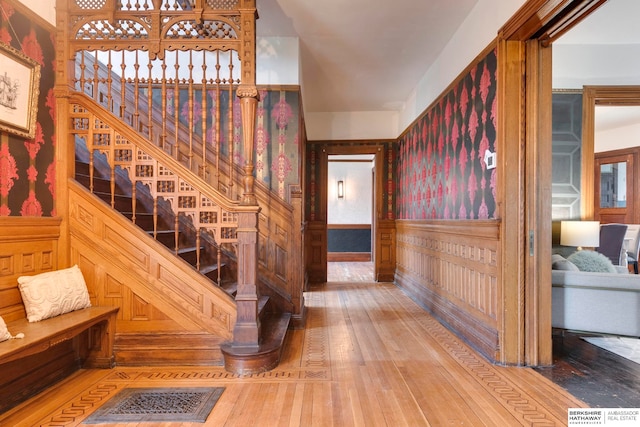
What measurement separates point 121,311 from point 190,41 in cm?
234

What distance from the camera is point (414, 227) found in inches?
221

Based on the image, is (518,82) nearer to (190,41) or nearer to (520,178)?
(520,178)

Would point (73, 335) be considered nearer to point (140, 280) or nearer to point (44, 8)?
point (140, 280)

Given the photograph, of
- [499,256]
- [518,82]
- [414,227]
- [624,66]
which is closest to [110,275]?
[499,256]

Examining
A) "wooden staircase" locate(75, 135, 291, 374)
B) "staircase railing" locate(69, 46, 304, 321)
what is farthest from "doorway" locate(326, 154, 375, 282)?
"wooden staircase" locate(75, 135, 291, 374)

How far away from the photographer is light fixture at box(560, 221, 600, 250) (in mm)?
3961

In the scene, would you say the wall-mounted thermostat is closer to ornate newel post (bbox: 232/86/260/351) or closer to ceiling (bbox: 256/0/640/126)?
ceiling (bbox: 256/0/640/126)

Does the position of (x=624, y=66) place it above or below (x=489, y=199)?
above

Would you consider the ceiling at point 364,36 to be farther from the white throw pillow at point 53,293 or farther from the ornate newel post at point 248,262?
the white throw pillow at point 53,293

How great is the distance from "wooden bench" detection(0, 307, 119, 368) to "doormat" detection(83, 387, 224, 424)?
1.69 feet

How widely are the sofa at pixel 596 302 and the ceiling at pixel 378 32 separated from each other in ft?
8.34

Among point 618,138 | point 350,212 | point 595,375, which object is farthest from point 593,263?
point 350,212

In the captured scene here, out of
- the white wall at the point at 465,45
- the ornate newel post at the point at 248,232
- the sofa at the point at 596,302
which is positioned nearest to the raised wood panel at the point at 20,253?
the ornate newel post at the point at 248,232

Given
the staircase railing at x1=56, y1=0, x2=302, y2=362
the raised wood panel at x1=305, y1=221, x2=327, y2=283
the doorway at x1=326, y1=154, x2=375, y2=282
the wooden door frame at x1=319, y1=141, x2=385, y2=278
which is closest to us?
the staircase railing at x1=56, y1=0, x2=302, y2=362
